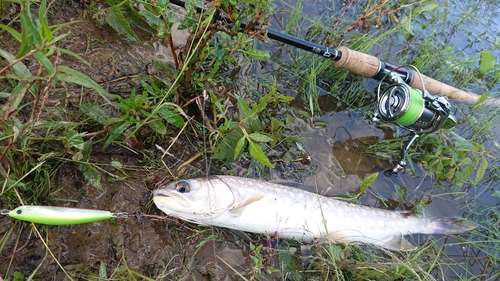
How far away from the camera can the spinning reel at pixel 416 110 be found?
3365mm

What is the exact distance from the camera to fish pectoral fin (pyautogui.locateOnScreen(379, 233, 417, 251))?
334 cm

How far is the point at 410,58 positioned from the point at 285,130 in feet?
7.52

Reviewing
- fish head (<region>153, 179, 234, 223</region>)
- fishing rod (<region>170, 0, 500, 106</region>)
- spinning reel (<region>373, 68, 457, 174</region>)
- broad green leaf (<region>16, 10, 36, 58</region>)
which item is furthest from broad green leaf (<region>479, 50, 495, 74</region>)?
broad green leaf (<region>16, 10, 36, 58</region>)

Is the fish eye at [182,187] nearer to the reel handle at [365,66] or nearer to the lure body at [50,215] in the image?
the lure body at [50,215]

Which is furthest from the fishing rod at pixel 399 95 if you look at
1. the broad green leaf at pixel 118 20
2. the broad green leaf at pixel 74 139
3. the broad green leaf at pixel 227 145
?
the broad green leaf at pixel 74 139

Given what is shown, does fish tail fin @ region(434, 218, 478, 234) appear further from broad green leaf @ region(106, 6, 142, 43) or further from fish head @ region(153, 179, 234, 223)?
broad green leaf @ region(106, 6, 142, 43)

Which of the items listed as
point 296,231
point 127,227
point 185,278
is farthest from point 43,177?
point 296,231

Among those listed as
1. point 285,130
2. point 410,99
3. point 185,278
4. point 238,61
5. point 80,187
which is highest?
point 410,99

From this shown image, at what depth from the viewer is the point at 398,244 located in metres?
3.39

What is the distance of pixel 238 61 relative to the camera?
3.86 m

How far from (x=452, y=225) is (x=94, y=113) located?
3496 mm

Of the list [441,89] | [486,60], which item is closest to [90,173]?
[441,89]

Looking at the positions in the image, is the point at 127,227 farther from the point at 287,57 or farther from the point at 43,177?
the point at 287,57

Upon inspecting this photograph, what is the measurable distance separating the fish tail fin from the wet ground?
7.9 inches
